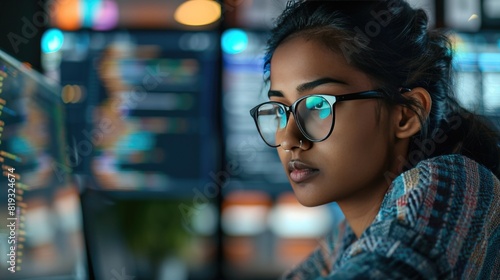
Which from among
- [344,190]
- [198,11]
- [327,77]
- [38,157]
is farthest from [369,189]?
[198,11]

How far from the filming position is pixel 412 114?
881 mm

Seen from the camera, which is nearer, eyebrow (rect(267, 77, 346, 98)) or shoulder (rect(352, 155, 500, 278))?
shoulder (rect(352, 155, 500, 278))

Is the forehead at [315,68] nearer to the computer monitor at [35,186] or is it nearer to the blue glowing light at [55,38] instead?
the computer monitor at [35,186]

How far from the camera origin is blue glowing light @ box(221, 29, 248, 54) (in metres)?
2.82

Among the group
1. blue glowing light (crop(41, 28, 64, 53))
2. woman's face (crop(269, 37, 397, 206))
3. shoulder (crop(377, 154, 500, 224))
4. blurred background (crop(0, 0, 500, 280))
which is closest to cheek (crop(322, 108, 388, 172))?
woman's face (crop(269, 37, 397, 206))

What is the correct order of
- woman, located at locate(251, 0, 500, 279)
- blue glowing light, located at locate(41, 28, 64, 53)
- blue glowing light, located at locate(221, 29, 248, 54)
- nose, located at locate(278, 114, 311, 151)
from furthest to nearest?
1. blue glowing light, located at locate(221, 29, 248, 54)
2. blue glowing light, located at locate(41, 28, 64, 53)
3. nose, located at locate(278, 114, 311, 151)
4. woman, located at locate(251, 0, 500, 279)

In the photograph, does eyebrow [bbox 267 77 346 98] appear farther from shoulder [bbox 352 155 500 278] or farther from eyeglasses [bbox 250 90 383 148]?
shoulder [bbox 352 155 500 278]

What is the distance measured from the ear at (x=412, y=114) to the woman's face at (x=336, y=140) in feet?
0.04

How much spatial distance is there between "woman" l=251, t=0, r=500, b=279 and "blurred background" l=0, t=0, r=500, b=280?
70.5 inches

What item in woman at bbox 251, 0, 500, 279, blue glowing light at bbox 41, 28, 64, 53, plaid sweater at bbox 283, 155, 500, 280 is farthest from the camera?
blue glowing light at bbox 41, 28, 64, 53

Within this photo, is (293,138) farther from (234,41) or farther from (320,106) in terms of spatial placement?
(234,41)

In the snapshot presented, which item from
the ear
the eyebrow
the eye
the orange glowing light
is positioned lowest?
the ear

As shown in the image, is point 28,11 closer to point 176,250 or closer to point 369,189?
point 369,189

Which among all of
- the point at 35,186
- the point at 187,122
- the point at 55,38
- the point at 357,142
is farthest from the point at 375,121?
the point at 55,38
